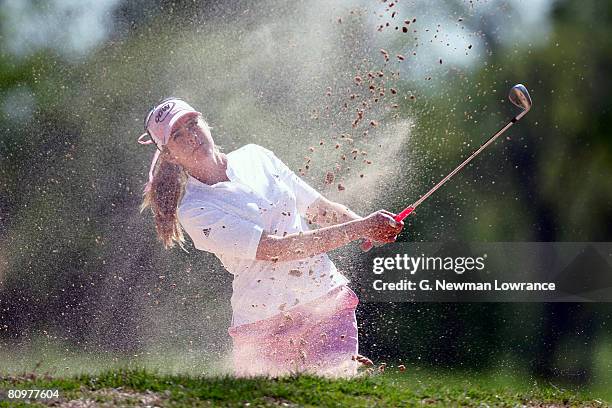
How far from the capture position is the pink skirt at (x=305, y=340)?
5918 millimetres

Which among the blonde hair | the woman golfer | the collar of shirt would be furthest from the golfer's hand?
the blonde hair

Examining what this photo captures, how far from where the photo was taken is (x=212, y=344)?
7676 millimetres

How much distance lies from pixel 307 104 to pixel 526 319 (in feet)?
13.5

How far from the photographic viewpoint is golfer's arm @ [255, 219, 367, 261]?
573 centimetres

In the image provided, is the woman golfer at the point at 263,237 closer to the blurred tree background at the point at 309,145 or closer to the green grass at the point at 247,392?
the green grass at the point at 247,392

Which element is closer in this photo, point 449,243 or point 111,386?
point 111,386

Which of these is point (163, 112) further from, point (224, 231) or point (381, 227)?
point (381, 227)

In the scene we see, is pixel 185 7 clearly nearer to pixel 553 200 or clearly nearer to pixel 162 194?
pixel 162 194

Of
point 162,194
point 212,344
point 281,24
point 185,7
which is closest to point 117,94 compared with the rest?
point 185,7

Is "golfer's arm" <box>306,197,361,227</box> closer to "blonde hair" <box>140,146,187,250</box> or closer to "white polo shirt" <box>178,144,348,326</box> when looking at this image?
"white polo shirt" <box>178,144,348,326</box>

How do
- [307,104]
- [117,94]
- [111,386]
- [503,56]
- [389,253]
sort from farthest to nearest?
[503,56]
[389,253]
[117,94]
[307,104]
[111,386]

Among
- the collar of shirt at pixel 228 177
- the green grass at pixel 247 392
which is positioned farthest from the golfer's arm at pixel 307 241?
the green grass at pixel 247 392

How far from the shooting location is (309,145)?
7520 mm

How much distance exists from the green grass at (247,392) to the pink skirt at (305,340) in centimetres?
19
